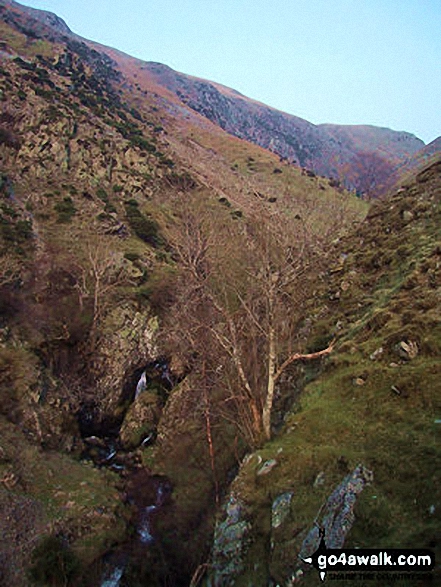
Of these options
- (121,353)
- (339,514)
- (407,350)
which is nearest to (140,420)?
(121,353)

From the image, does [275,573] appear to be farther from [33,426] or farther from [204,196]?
[204,196]

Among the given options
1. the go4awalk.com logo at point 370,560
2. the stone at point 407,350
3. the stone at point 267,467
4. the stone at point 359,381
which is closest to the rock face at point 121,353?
the stone at point 267,467

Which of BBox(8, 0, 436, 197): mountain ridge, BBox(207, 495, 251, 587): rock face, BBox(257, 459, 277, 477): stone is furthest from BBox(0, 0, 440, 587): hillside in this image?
BBox(8, 0, 436, 197): mountain ridge

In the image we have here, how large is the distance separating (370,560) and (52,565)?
35.7 feet

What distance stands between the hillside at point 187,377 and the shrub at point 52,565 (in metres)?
0.05

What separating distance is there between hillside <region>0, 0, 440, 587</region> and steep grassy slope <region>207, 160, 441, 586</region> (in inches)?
1.8

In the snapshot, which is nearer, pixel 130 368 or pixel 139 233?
pixel 130 368

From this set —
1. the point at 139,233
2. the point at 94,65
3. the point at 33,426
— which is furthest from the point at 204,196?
the point at 94,65

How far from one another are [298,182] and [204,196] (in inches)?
992

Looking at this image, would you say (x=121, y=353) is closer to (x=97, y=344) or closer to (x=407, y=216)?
(x=97, y=344)

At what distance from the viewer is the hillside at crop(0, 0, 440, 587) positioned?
27.8 ft

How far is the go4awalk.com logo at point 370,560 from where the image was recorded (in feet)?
15.8

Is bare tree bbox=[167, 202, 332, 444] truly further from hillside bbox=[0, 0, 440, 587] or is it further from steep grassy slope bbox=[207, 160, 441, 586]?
steep grassy slope bbox=[207, 160, 441, 586]

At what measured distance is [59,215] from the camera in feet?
112
